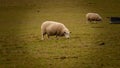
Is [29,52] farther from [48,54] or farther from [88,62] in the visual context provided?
[88,62]

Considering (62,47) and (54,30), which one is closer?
(62,47)

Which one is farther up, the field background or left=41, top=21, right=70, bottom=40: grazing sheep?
left=41, top=21, right=70, bottom=40: grazing sheep

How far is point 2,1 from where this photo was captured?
115 ft

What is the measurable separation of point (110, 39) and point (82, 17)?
341 inches

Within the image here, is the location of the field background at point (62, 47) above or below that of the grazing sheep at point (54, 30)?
below

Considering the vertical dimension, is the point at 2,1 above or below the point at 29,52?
above

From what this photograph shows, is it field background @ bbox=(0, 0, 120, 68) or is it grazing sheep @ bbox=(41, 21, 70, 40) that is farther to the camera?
grazing sheep @ bbox=(41, 21, 70, 40)

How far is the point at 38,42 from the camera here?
14.0 metres

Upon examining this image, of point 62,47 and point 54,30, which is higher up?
point 54,30

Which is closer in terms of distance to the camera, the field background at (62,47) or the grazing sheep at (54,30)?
the field background at (62,47)

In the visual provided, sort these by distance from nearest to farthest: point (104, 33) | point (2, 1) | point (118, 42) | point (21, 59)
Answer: point (21, 59) < point (118, 42) < point (104, 33) < point (2, 1)

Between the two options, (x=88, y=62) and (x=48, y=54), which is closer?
(x=88, y=62)

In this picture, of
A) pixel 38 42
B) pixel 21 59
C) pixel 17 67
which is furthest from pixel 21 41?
pixel 17 67

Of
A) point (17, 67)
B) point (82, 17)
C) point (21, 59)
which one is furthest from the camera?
point (82, 17)
